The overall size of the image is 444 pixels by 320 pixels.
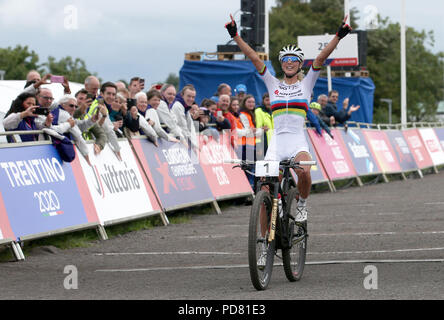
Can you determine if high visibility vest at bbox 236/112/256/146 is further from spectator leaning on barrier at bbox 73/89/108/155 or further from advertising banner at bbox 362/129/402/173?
advertising banner at bbox 362/129/402/173

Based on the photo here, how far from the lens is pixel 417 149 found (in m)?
33.5

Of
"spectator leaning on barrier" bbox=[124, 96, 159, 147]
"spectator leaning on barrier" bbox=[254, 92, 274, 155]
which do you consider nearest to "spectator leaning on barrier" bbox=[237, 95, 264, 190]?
"spectator leaning on barrier" bbox=[254, 92, 274, 155]

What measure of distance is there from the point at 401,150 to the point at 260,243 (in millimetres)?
23815

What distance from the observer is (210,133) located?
716 inches

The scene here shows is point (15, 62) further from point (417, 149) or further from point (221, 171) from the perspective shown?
point (221, 171)

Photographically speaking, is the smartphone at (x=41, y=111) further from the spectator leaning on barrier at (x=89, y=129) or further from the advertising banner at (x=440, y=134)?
the advertising banner at (x=440, y=134)

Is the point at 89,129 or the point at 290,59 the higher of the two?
the point at 290,59

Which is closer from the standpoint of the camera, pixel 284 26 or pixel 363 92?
pixel 363 92

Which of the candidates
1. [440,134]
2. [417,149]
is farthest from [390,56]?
[417,149]

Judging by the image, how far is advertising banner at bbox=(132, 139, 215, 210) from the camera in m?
15.6

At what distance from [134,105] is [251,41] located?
32.2 ft

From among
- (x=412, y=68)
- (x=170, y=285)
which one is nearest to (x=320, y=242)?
(x=170, y=285)
